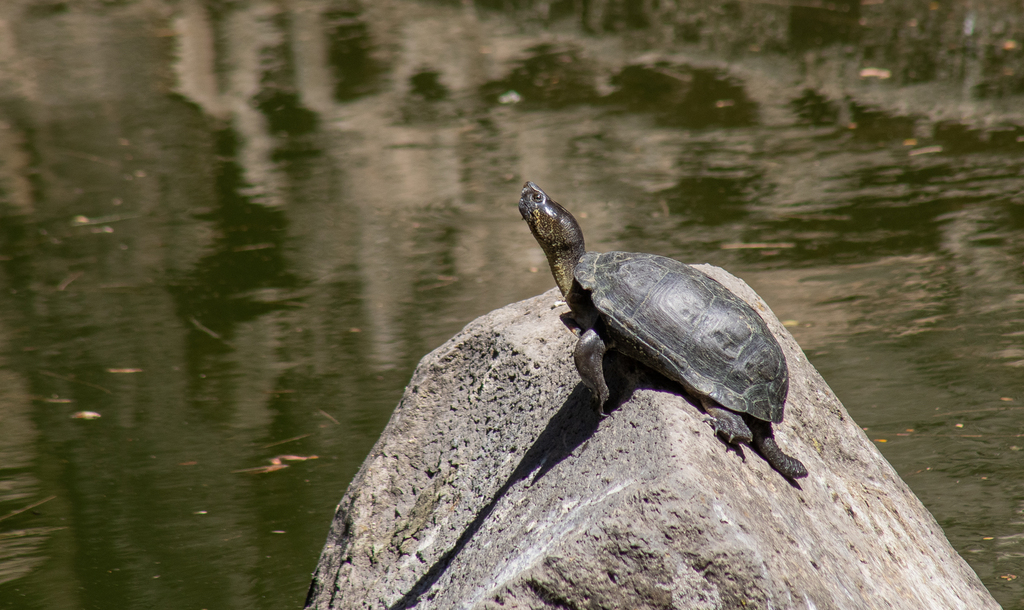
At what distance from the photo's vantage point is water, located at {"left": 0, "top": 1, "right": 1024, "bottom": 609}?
5.20 m

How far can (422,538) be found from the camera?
407 centimetres

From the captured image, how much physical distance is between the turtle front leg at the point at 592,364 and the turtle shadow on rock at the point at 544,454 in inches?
6.4

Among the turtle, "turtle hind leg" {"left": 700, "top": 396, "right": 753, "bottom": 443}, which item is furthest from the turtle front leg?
"turtle hind leg" {"left": 700, "top": 396, "right": 753, "bottom": 443}

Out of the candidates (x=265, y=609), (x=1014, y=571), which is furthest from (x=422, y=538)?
(x=1014, y=571)

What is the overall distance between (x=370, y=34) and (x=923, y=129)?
8.19m

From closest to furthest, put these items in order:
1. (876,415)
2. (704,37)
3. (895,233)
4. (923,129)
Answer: (876,415), (895,233), (923,129), (704,37)

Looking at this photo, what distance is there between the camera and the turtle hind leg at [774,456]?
11.2 ft

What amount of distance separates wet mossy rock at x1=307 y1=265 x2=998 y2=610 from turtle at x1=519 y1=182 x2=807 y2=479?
0.27 feet

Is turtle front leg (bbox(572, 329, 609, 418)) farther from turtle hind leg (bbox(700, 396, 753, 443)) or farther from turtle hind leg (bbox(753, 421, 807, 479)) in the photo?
turtle hind leg (bbox(753, 421, 807, 479))

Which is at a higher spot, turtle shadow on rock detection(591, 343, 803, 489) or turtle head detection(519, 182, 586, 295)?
turtle head detection(519, 182, 586, 295)

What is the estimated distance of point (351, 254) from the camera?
8.38m

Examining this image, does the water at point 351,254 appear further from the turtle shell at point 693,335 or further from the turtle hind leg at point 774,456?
the turtle shell at point 693,335

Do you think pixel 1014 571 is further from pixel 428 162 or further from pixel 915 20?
pixel 915 20

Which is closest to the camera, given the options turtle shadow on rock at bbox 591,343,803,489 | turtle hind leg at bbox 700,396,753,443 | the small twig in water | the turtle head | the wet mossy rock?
the wet mossy rock
